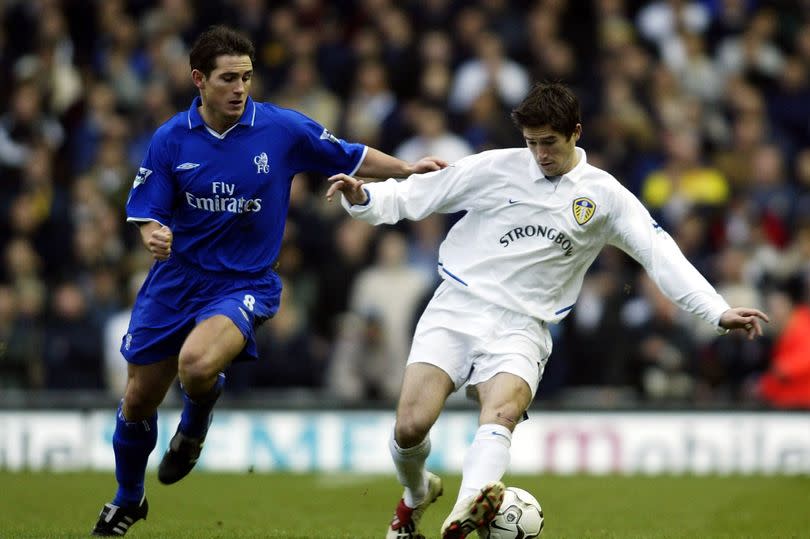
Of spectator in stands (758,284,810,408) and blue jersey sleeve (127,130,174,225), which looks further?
spectator in stands (758,284,810,408)

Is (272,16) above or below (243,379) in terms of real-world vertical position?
above

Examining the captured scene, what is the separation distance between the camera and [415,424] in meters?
8.18

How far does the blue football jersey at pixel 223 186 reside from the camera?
28.1 feet

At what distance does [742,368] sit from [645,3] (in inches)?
227

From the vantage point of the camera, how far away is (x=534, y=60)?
18328 mm

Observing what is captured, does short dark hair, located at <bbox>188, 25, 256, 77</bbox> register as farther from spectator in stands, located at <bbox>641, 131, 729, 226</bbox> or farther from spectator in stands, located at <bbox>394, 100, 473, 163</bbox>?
spectator in stands, located at <bbox>641, 131, 729, 226</bbox>

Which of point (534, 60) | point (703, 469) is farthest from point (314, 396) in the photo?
point (534, 60)

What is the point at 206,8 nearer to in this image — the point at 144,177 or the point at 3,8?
the point at 3,8

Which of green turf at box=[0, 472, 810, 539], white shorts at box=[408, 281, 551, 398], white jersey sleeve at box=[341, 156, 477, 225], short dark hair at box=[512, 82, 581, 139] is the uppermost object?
short dark hair at box=[512, 82, 581, 139]

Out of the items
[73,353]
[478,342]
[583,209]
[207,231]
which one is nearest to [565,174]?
[583,209]

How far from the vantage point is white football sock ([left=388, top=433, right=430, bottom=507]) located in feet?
27.5

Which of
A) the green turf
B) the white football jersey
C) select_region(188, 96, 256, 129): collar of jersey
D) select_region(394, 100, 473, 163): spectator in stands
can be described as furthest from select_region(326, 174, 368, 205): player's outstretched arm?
select_region(394, 100, 473, 163): spectator in stands

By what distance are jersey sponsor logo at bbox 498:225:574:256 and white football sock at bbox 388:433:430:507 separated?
46.9 inches

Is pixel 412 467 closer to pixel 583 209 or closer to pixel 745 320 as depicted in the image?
pixel 583 209
